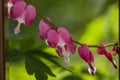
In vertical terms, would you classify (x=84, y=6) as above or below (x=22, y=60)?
above

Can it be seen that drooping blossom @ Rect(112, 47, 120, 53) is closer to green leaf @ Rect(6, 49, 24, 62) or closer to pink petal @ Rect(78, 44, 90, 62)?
pink petal @ Rect(78, 44, 90, 62)

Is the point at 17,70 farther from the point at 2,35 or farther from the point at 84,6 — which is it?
the point at 84,6

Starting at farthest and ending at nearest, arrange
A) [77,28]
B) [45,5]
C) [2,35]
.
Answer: [77,28] < [45,5] < [2,35]

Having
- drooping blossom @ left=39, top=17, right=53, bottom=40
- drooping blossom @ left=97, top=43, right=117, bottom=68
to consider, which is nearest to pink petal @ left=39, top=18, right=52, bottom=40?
drooping blossom @ left=39, top=17, right=53, bottom=40

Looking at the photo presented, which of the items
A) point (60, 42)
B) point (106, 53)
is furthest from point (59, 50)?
point (106, 53)

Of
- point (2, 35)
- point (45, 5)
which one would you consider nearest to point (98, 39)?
point (45, 5)
